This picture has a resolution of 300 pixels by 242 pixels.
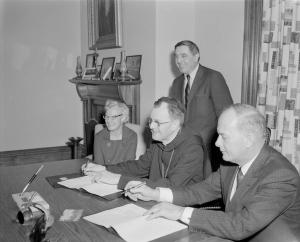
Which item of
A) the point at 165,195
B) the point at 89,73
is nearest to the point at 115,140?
the point at 165,195

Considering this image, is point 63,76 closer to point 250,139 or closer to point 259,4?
point 259,4

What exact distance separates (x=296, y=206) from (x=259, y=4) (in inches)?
84.2

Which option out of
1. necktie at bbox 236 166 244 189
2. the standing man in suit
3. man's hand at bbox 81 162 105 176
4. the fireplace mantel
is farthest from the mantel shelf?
necktie at bbox 236 166 244 189

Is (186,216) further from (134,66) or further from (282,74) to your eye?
(134,66)

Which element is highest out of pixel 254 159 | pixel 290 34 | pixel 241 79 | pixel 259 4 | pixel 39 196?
pixel 259 4

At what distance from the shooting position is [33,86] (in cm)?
534

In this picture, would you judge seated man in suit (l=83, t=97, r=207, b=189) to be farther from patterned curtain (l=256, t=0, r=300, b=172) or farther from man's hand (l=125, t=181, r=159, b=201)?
patterned curtain (l=256, t=0, r=300, b=172)

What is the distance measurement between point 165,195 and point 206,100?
1.37 meters

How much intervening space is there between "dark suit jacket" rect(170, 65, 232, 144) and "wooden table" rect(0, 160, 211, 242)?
1.11 meters

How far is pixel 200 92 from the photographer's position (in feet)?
10.1

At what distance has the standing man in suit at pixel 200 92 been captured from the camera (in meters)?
3.00

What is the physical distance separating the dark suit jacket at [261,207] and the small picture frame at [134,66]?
8.27 ft

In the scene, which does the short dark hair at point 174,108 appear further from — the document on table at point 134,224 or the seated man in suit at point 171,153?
the document on table at point 134,224

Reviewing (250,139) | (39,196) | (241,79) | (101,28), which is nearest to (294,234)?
(250,139)
